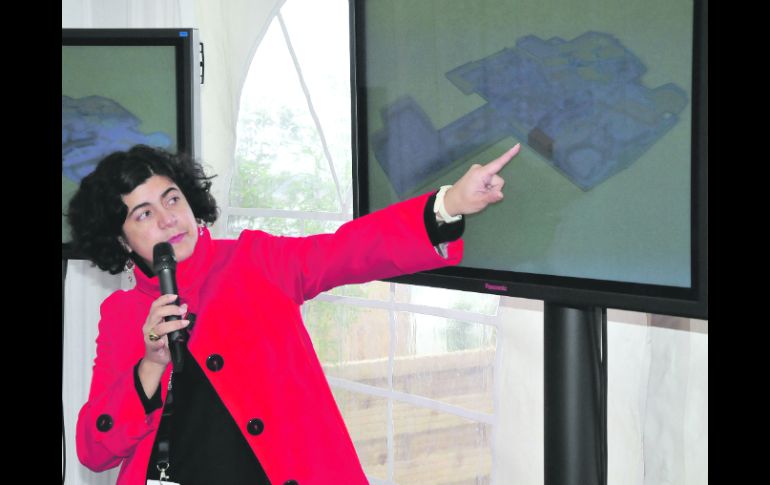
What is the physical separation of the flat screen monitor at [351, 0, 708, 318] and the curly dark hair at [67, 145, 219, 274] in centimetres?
43

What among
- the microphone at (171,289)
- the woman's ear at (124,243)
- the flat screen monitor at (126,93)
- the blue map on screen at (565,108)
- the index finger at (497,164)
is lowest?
the microphone at (171,289)

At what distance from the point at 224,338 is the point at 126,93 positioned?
3.51ft

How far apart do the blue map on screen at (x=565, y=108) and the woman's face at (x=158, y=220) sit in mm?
498

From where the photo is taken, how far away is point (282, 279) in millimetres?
1626

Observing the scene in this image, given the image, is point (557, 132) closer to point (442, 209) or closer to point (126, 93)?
point (442, 209)

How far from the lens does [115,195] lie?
5.36 ft

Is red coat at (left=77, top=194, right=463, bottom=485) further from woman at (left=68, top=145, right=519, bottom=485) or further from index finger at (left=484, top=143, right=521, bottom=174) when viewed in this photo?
index finger at (left=484, top=143, right=521, bottom=174)

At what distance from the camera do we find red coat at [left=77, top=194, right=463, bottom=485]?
4.81 feet

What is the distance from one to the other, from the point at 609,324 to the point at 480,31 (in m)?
0.69

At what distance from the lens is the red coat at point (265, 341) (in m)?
1.47

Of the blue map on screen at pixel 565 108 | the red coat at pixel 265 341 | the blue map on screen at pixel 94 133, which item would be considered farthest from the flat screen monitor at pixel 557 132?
the blue map on screen at pixel 94 133

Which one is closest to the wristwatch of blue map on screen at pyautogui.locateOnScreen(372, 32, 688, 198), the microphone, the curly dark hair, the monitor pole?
blue map on screen at pyautogui.locateOnScreen(372, 32, 688, 198)

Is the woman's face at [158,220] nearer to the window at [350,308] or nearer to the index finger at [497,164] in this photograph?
the index finger at [497,164]
